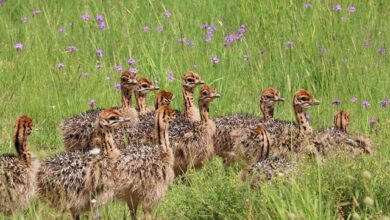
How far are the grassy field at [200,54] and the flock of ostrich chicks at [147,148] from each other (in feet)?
1.17

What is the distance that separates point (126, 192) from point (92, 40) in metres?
5.38

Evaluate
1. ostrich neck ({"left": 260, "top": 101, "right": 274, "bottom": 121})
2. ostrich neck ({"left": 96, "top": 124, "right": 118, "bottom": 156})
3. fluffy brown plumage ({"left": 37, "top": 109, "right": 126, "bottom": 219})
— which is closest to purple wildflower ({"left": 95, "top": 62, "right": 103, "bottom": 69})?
ostrich neck ({"left": 260, "top": 101, "right": 274, "bottom": 121})

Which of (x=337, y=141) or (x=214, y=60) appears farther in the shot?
(x=214, y=60)

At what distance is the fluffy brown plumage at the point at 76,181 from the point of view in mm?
9305

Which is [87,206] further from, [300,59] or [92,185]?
[300,59]

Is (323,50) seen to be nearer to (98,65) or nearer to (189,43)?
(189,43)

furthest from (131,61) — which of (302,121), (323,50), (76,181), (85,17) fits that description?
(76,181)

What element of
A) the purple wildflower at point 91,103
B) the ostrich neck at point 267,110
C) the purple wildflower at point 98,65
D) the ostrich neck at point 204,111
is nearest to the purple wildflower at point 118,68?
the purple wildflower at point 98,65

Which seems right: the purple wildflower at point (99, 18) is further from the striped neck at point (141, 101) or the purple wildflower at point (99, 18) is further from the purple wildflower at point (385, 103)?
the purple wildflower at point (385, 103)

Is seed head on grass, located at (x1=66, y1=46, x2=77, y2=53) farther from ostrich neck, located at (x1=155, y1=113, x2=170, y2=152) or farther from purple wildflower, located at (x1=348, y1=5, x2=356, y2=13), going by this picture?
ostrich neck, located at (x1=155, y1=113, x2=170, y2=152)

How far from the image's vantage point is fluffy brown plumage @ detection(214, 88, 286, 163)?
37.3 feet

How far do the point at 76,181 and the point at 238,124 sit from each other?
110 inches

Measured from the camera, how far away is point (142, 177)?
971cm

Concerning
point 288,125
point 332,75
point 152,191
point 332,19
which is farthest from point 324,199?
point 332,19
